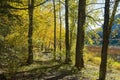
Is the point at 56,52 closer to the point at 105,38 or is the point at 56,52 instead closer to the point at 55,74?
the point at 55,74

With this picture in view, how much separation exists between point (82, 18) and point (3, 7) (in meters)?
12.8

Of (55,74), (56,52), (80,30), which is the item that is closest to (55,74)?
(55,74)

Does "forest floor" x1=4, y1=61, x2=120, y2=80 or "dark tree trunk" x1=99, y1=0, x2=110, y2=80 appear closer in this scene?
"dark tree trunk" x1=99, y1=0, x2=110, y2=80

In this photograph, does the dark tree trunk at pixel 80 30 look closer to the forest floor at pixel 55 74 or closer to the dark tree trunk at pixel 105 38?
the forest floor at pixel 55 74

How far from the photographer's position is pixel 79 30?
20.6 metres

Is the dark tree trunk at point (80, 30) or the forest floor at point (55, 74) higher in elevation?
the dark tree trunk at point (80, 30)

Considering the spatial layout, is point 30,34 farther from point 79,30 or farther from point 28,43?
point 79,30

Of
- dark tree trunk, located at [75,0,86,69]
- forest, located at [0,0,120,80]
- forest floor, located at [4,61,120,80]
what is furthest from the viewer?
dark tree trunk, located at [75,0,86,69]

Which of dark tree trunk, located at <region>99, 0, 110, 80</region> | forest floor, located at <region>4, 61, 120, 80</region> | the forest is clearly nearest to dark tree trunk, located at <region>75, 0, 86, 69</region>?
the forest

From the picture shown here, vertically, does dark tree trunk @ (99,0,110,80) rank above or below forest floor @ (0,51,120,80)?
above

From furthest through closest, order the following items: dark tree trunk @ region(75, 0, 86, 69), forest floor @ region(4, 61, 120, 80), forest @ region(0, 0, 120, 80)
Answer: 1. dark tree trunk @ region(75, 0, 86, 69)
2. forest floor @ region(4, 61, 120, 80)
3. forest @ region(0, 0, 120, 80)

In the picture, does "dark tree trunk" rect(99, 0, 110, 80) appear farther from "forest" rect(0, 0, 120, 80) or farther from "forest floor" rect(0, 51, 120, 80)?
"forest floor" rect(0, 51, 120, 80)

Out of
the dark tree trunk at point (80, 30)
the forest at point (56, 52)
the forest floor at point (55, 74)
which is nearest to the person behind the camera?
the forest at point (56, 52)

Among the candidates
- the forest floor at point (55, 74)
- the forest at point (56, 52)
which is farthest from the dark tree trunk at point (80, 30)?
the forest floor at point (55, 74)
